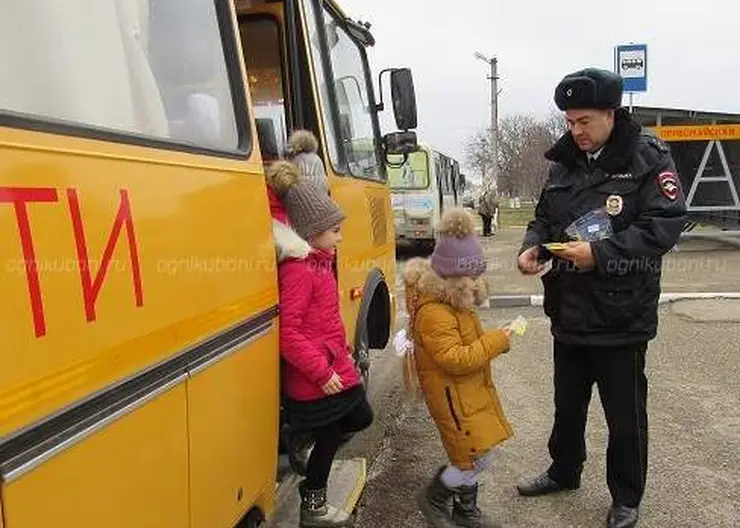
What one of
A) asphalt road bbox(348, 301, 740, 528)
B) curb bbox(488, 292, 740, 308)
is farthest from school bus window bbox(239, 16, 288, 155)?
curb bbox(488, 292, 740, 308)

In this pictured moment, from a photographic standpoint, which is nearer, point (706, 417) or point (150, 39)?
point (150, 39)

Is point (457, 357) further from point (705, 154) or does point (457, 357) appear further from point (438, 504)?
point (705, 154)

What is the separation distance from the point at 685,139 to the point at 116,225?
45.8 feet

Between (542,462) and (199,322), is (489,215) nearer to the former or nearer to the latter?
(542,462)

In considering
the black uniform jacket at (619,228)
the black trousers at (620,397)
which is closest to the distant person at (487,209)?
the black trousers at (620,397)

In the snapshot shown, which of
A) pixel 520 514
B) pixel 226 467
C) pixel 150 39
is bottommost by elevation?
pixel 520 514

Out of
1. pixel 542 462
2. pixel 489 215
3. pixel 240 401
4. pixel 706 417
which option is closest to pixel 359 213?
pixel 542 462

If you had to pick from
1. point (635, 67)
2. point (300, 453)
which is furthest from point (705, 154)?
point (300, 453)

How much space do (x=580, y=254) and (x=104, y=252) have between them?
2189 millimetres

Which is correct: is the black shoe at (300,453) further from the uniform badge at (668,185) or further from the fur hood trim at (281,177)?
the uniform badge at (668,185)

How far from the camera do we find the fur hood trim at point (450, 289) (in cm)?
336

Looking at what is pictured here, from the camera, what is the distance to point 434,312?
337cm

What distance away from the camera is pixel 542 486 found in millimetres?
4012

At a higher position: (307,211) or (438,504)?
(307,211)
